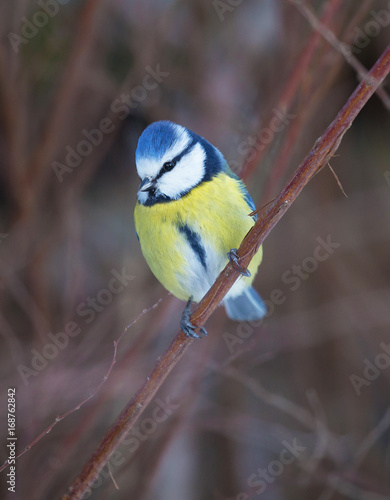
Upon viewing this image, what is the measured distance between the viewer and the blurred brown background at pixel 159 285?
5.70ft

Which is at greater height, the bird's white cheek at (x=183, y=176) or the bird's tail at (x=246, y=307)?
the bird's white cheek at (x=183, y=176)

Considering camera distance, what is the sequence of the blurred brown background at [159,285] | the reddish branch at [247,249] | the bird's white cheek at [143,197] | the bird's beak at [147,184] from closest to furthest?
the reddish branch at [247,249] → the bird's beak at [147,184] → the bird's white cheek at [143,197] → the blurred brown background at [159,285]

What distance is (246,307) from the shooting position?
186 cm

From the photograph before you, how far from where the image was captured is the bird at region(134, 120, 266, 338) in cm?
139

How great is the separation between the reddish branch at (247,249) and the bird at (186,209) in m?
0.31

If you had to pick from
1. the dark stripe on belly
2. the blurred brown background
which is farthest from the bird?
the blurred brown background

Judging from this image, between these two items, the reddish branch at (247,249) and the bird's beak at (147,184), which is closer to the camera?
the reddish branch at (247,249)

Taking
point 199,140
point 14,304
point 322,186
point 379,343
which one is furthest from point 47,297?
point 379,343

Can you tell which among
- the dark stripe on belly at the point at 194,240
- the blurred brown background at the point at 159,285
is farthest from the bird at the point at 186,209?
the blurred brown background at the point at 159,285

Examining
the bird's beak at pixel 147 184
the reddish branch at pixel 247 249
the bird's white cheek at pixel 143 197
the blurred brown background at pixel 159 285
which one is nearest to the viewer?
the reddish branch at pixel 247 249

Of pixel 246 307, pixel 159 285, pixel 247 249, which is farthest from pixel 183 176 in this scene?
pixel 159 285

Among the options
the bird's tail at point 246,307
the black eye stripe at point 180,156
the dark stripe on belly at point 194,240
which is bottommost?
the bird's tail at point 246,307

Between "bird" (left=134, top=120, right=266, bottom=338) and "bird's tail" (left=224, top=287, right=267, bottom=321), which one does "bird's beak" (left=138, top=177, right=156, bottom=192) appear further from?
"bird's tail" (left=224, top=287, right=267, bottom=321)

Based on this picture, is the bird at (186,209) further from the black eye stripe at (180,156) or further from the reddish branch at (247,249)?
the reddish branch at (247,249)
